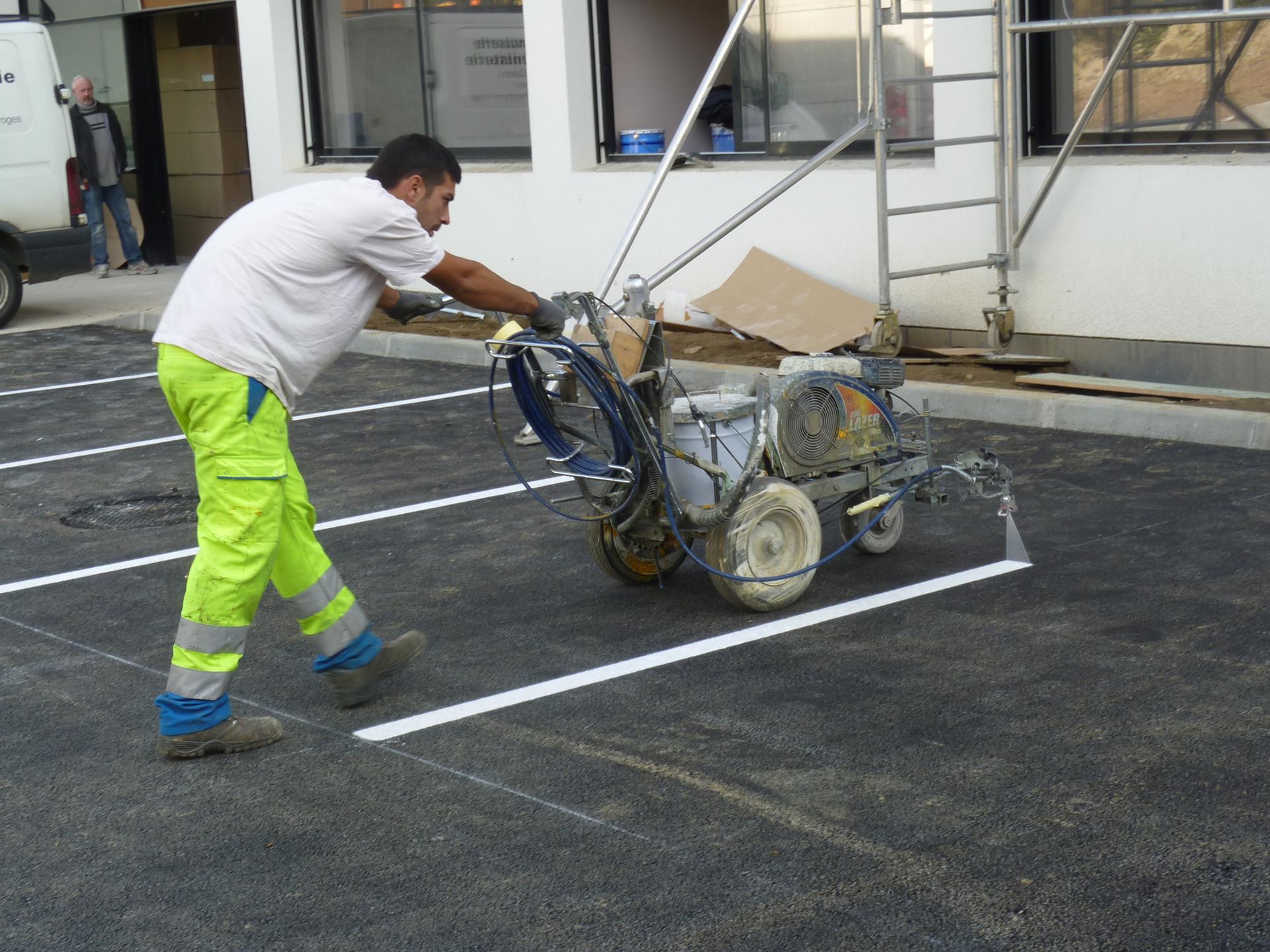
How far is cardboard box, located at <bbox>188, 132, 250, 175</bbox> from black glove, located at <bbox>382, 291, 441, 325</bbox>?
1471 centimetres

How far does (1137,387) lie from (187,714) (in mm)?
5889

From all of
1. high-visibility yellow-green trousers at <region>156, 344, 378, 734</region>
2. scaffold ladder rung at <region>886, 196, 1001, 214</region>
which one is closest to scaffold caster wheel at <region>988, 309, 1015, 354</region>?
scaffold ladder rung at <region>886, 196, 1001, 214</region>

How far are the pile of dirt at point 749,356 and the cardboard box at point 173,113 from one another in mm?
7459

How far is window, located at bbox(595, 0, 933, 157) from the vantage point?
11.2 m

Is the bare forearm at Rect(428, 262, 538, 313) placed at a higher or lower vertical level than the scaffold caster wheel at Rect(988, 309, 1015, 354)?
higher

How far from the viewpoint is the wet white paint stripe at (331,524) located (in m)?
6.49

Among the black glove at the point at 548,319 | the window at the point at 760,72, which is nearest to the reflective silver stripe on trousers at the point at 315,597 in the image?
the black glove at the point at 548,319

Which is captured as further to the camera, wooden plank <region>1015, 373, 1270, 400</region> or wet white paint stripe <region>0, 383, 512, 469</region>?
wet white paint stripe <region>0, 383, 512, 469</region>

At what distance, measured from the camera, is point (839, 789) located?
4.16 meters

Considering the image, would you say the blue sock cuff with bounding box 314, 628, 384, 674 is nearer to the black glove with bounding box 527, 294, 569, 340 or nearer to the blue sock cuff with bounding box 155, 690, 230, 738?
the blue sock cuff with bounding box 155, 690, 230, 738

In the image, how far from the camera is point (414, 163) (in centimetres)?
482

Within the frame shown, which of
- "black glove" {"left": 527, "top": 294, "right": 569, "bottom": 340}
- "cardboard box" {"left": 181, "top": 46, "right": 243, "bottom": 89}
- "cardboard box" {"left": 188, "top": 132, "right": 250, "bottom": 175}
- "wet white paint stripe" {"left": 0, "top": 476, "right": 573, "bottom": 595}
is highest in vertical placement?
"cardboard box" {"left": 181, "top": 46, "right": 243, "bottom": 89}

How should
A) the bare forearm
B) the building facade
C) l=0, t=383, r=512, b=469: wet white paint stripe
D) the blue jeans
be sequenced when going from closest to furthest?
the bare forearm → l=0, t=383, r=512, b=469: wet white paint stripe → the building facade → the blue jeans

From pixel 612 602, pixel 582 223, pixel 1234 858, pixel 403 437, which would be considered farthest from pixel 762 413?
pixel 582 223
